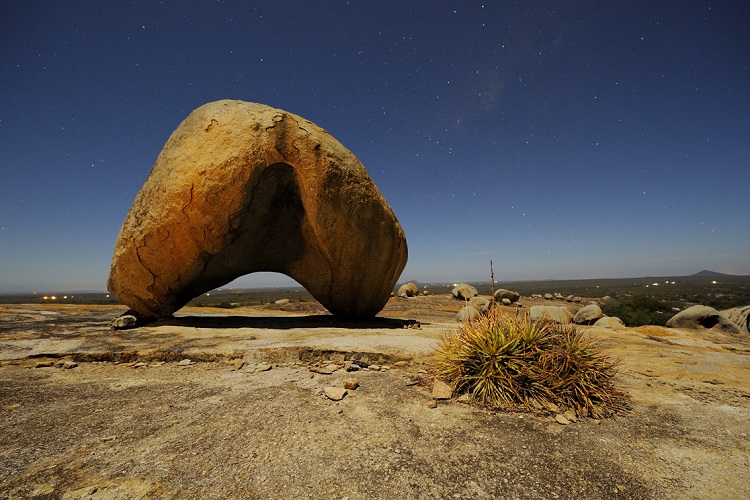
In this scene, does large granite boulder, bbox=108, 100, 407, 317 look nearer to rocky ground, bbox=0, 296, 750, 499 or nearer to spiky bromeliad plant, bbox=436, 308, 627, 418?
rocky ground, bbox=0, 296, 750, 499

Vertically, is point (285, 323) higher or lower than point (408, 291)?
higher

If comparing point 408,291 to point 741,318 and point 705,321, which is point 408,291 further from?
point 741,318

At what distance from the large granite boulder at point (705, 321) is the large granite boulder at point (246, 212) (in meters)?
11.9

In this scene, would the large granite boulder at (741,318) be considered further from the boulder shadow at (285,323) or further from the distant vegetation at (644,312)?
the boulder shadow at (285,323)

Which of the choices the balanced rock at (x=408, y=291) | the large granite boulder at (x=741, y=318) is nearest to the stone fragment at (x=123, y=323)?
the large granite boulder at (x=741, y=318)

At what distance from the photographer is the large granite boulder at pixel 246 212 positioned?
6.81 m

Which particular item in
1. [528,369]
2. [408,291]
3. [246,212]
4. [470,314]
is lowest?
[408,291]

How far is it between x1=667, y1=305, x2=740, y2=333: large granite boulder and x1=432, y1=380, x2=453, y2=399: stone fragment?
541 inches

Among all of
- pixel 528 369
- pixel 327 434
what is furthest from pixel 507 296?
pixel 327 434

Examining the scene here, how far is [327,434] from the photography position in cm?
265

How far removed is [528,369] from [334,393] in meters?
2.28

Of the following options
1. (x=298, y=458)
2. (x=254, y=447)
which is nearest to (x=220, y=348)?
(x=254, y=447)

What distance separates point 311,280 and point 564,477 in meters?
7.75

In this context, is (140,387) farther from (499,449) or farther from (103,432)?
(499,449)
